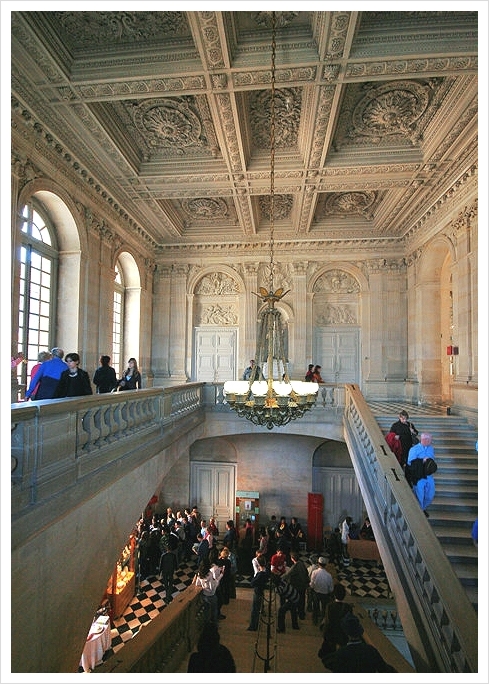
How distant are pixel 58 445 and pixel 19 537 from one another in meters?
0.74

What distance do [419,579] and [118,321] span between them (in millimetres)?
9804

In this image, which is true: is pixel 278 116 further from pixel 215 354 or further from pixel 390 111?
pixel 215 354

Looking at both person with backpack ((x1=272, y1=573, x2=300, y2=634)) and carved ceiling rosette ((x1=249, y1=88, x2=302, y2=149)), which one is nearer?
person with backpack ((x1=272, y1=573, x2=300, y2=634))

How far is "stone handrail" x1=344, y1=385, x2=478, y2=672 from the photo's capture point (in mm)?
2502

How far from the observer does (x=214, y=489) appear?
1182cm

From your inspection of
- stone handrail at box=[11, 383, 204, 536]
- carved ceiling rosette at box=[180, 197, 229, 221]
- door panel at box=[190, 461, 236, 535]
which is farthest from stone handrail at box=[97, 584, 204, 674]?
carved ceiling rosette at box=[180, 197, 229, 221]

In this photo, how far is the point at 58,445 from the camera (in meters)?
3.12

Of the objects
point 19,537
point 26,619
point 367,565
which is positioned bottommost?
point 367,565

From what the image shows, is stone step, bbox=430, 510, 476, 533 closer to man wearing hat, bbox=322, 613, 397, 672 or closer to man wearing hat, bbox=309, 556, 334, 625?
man wearing hat, bbox=309, 556, 334, 625

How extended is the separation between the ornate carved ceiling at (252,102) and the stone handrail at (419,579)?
18.0 ft

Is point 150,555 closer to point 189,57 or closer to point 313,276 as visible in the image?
point 313,276

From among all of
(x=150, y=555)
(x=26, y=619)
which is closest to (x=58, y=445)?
(x=26, y=619)

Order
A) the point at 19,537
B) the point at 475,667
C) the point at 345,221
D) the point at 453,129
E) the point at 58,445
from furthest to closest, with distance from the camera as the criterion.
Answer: the point at 345,221
the point at 453,129
the point at 58,445
the point at 19,537
the point at 475,667

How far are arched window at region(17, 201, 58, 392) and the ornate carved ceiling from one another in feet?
5.11
